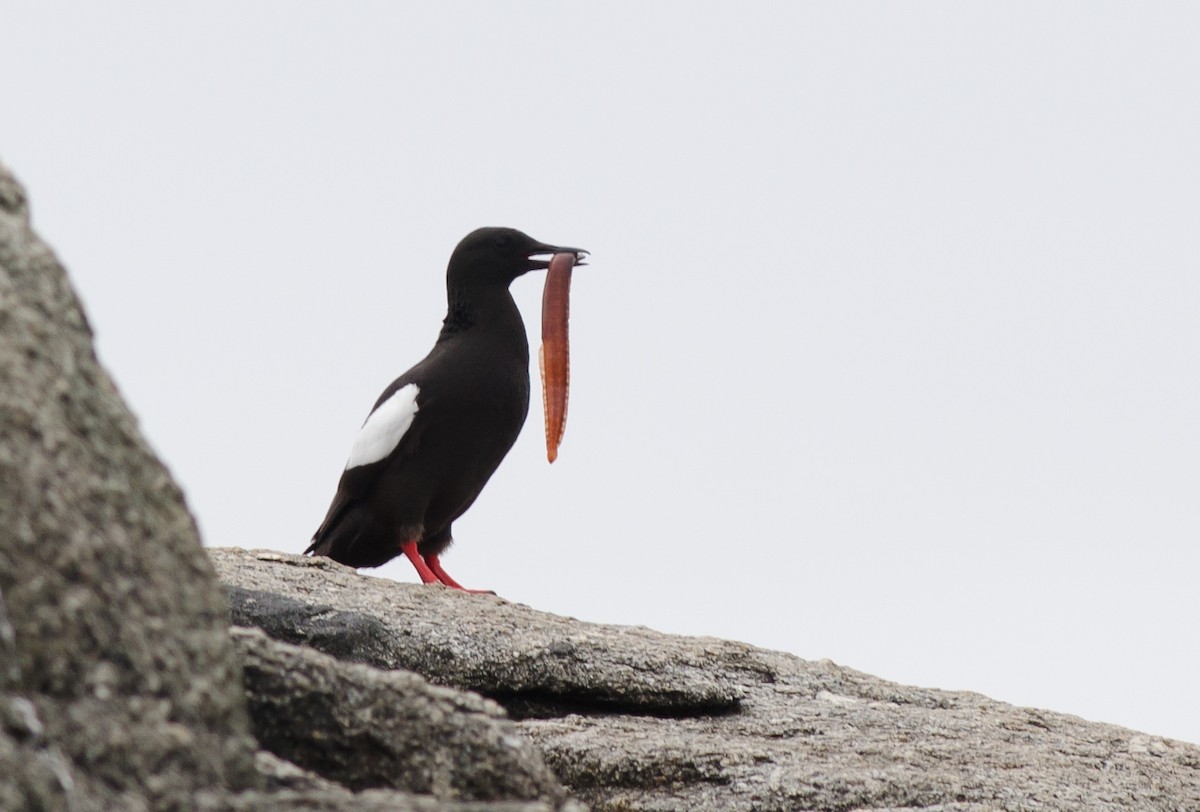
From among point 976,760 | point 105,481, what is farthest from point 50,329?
point 976,760

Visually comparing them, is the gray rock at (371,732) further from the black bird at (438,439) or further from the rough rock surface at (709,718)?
the black bird at (438,439)

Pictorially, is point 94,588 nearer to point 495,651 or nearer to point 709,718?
point 495,651

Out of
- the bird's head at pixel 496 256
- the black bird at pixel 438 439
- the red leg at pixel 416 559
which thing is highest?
the bird's head at pixel 496 256

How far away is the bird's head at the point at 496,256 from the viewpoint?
9789mm

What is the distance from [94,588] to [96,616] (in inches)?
1.6

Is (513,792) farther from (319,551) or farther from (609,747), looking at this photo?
(319,551)

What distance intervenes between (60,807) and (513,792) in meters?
1.04

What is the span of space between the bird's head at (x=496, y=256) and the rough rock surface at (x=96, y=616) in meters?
7.33

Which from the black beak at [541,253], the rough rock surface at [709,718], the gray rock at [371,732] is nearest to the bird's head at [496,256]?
the black beak at [541,253]

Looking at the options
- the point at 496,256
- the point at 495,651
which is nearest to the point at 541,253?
the point at 496,256

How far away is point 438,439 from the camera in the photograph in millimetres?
9156

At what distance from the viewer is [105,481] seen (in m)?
2.26

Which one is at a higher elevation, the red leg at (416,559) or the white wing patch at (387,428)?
the white wing patch at (387,428)

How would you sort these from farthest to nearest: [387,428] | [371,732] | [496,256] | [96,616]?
[496,256], [387,428], [371,732], [96,616]
